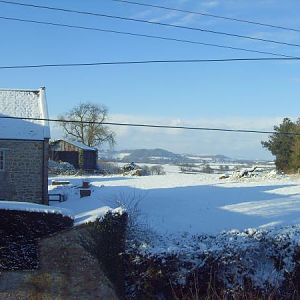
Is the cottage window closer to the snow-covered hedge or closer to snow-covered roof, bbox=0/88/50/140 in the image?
snow-covered roof, bbox=0/88/50/140

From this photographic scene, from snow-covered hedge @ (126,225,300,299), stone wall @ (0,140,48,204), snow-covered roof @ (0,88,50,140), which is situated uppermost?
snow-covered roof @ (0,88,50,140)

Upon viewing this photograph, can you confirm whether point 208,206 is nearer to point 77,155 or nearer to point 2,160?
point 2,160

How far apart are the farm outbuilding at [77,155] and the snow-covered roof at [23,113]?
122ft

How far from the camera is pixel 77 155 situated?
67.1m

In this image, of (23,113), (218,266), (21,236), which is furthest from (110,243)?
(23,113)

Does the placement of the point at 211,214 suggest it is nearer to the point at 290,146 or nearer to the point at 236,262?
the point at 236,262

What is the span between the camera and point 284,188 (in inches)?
1277

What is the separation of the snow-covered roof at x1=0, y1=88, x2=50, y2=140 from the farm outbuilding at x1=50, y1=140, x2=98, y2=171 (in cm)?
3709

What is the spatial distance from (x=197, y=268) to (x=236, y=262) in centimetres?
107

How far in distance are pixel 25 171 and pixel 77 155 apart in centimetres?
4262

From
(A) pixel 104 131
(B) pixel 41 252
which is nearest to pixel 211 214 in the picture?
(B) pixel 41 252

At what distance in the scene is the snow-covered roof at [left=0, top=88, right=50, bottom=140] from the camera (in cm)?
2477

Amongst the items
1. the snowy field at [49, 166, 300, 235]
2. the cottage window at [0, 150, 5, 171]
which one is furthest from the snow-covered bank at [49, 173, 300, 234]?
the cottage window at [0, 150, 5, 171]

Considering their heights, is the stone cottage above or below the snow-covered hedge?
above
